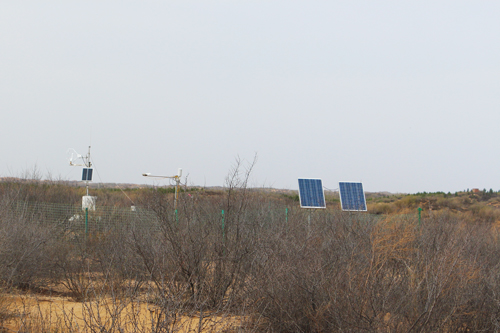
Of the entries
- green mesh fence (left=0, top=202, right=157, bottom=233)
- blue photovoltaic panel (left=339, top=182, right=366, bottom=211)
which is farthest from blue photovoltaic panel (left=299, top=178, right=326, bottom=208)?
green mesh fence (left=0, top=202, right=157, bottom=233)

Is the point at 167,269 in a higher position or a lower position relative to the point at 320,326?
higher

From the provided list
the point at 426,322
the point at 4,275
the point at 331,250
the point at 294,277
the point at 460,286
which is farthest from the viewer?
the point at 4,275

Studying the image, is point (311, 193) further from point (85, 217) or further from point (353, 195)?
point (85, 217)

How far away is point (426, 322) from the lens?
4762 millimetres

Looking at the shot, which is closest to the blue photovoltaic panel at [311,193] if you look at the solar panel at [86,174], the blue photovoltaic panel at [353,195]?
the blue photovoltaic panel at [353,195]

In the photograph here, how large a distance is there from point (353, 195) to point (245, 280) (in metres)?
12.5

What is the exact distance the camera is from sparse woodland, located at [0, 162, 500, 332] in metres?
4.99

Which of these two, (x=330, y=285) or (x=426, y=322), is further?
(x=330, y=285)

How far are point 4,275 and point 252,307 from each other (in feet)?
16.6

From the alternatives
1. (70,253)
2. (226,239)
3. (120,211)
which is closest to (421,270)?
(226,239)

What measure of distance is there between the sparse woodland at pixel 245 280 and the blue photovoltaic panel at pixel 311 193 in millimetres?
7878

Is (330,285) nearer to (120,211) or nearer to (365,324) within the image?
(365,324)

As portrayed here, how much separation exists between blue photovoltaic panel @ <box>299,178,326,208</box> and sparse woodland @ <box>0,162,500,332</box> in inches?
310

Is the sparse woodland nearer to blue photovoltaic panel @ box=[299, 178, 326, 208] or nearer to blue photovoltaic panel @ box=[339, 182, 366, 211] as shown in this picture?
blue photovoltaic panel @ box=[339, 182, 366, 211]
